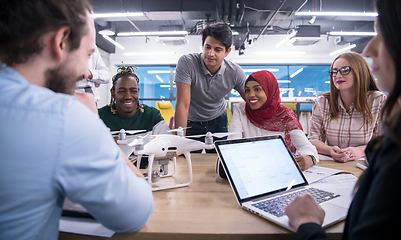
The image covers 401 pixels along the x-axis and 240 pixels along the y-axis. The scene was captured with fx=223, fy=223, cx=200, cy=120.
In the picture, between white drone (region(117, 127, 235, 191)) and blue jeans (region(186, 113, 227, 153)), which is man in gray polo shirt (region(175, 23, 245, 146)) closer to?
blue jeans (region(186, 113, 227, 153))

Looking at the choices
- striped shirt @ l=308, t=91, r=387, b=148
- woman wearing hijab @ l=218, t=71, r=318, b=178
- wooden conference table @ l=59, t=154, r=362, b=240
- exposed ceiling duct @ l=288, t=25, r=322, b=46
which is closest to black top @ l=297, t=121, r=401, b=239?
wooden conference table @ l=59, t=154, r=362, b=240

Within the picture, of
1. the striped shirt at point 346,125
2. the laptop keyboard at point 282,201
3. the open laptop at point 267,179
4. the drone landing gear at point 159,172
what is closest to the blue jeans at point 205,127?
the striped shirt at point 346,125

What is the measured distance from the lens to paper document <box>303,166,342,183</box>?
1.00 m

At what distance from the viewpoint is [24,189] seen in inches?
17.0

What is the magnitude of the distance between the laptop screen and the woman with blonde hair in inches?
31.2

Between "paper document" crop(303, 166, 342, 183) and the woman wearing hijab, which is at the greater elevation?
the woman wearing hijab

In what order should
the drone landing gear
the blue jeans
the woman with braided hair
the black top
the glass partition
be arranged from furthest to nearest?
the glass partition
the blue jeans
the woman with braided hair
the drone landing gear
the black top

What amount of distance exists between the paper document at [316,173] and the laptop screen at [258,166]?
0.12 metres

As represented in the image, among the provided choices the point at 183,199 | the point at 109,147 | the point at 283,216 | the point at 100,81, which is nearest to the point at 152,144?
the point at 183,199

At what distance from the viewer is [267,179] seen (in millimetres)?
840

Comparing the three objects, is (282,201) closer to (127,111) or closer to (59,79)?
(59,79)

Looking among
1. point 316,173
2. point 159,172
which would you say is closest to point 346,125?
point 316,173

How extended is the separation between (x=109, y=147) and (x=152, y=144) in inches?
16.5

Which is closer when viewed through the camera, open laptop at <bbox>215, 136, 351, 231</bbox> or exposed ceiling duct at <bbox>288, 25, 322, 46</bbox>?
open laptop at <bbox>215, 136, 351, 231</bbox>
